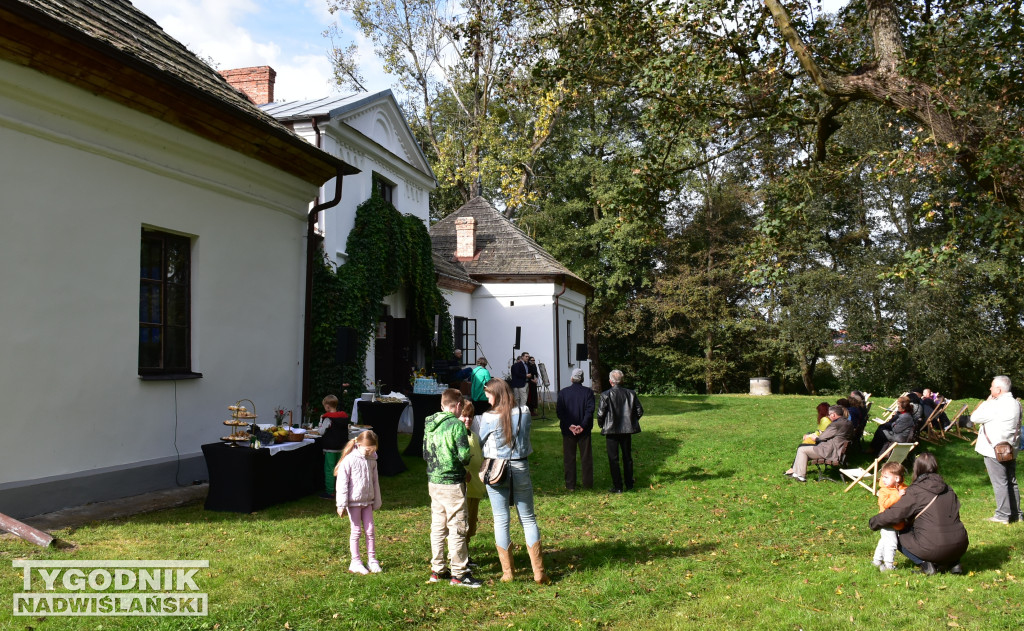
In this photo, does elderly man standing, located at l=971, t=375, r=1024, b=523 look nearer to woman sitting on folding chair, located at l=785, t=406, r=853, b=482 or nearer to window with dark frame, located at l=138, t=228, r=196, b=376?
woman sitting on folding chair, located at l=785, t=406, r=853, b=482

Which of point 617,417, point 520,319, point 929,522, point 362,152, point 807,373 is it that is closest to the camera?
point 929,522

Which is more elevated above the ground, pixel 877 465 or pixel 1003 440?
pixel 1003 440

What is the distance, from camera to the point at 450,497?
5980 millimetres

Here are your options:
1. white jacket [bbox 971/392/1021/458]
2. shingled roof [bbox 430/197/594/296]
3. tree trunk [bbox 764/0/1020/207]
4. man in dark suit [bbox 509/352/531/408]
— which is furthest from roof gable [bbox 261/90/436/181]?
white jacket [bbox 971/392/1021/458]

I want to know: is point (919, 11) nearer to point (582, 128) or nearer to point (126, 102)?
point (126, 102)

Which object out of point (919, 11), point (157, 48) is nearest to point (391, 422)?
point (157, 48)

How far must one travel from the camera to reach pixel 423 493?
32.6 ft

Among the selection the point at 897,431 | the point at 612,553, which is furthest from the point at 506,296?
the point at 612,553

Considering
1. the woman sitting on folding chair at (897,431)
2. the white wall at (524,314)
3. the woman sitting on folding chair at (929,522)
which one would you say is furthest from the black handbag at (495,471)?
the white wall at (524,314)

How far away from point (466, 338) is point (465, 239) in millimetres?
4350

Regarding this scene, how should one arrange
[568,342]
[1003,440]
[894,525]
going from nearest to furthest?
[894,525]
[1003,440]
[568,342]

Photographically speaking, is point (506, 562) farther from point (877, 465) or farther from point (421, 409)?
point (877, 465)

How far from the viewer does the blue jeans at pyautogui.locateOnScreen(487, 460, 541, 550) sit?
20.0 ft

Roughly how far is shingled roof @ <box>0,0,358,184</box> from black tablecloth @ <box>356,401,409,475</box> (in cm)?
382
